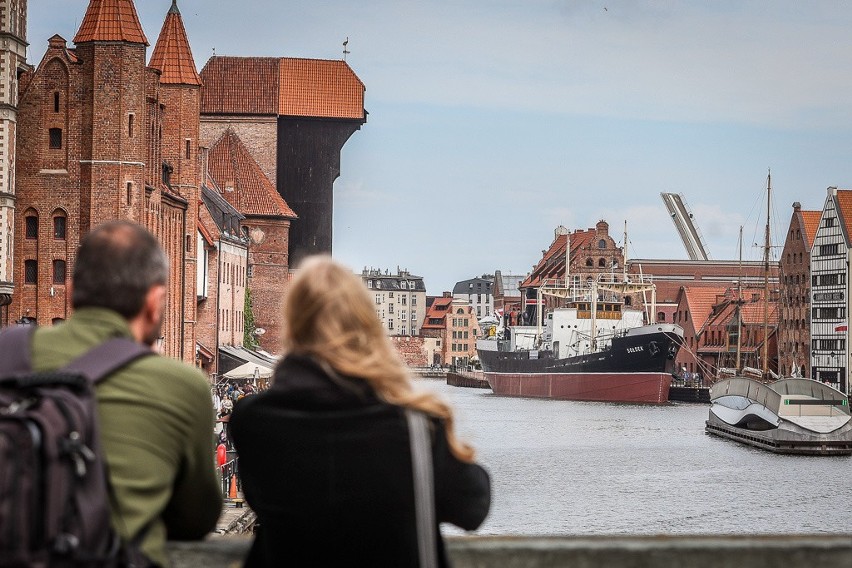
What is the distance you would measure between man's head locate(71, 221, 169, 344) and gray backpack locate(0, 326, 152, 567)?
0.26 m

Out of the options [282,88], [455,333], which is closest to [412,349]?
[455,333]

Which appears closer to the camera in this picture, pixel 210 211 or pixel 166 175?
pixel 166 175

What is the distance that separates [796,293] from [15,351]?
81135 mm

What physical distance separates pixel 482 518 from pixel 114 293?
0.91 m

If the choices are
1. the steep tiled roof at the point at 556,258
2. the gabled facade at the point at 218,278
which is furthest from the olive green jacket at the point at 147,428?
the steep tiled roof at the point at 556,258

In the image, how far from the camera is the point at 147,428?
8.90 ft

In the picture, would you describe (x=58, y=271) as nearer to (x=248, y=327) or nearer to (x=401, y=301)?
(x=248, y=327)

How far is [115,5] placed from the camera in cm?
3669

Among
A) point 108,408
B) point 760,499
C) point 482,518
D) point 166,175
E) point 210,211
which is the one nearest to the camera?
point 108,408

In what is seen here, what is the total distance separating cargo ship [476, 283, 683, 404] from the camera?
7375 cm

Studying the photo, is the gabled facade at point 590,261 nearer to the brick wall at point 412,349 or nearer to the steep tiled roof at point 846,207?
the steep tiled roof at point 846,207

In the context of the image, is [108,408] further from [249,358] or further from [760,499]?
[249,358]

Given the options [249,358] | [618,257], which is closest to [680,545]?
Answer: [249,358]

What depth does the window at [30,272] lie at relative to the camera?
36.1 meters
